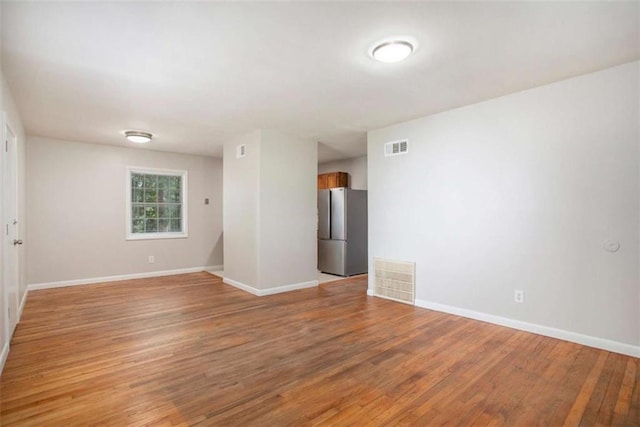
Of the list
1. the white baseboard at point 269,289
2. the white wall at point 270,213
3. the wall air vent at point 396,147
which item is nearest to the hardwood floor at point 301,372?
the white baseboard at point 269,289

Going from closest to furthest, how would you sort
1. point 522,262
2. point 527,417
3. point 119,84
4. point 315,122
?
point 527,417 → point 119,84 → point 522,262 → point 315,122

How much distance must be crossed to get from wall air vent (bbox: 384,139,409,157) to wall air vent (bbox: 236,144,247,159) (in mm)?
2178

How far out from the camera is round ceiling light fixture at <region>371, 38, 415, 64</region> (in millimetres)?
2309

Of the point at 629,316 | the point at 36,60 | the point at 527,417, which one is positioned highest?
the point at 36,60

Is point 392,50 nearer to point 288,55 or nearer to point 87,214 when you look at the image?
point 288,55

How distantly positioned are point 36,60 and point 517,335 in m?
4.85

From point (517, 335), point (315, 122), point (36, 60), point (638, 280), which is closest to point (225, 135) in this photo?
point (315, 122)

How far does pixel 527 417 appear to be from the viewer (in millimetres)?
1942

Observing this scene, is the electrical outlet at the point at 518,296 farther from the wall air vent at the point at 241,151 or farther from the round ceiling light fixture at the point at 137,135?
the round ceiling light fixture at the point at 137,135

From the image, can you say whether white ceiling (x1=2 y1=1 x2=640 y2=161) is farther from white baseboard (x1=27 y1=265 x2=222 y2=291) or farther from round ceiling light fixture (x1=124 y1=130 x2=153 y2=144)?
white baseboard (x1=27 y1=265 x2=222 y2=291)

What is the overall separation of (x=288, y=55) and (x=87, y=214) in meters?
5.12

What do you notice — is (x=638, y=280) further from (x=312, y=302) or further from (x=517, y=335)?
(x=312, y=302)

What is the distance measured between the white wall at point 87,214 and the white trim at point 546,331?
513 cm

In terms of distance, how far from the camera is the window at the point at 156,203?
623cm
